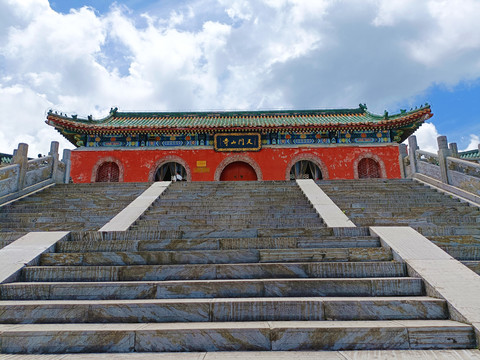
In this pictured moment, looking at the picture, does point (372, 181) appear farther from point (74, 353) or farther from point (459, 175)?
point (74, 353)

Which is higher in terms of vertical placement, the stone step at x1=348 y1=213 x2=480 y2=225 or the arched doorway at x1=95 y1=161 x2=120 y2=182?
the arched doorway at x1=95 y1=161 x2=120 y2=182

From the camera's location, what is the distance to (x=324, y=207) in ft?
17.5

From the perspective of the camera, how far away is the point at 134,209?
213 inches

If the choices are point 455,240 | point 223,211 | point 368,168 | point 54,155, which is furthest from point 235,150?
point 455,240

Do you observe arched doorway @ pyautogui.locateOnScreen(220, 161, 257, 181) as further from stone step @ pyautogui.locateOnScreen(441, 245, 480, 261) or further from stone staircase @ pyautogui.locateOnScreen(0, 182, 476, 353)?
stone step @ pyautogui.locateOnScreen(441, 245, 480, 261)

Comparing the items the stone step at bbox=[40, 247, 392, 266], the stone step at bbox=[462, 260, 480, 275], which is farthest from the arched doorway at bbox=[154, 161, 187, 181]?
the stone step at bbox=[462, 260, 480, 275]

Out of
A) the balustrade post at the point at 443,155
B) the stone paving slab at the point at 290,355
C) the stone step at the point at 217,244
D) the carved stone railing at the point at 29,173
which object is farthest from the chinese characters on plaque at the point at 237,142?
the stone paving slab at the point at 290,355

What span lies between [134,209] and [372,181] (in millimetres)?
6029

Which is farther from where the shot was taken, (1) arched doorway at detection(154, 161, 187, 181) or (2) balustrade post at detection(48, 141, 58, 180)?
(1) arched doorway at detection(154, 161, 187, 181)

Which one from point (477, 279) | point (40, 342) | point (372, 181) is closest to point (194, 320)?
point (40, 342)

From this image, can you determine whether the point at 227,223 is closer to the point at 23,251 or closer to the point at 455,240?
the point at 23,251

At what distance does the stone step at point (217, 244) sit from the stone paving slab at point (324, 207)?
1.90 ft

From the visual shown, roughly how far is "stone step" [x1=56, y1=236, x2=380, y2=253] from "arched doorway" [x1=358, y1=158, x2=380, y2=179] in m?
10.7

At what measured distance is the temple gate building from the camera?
13.3m
